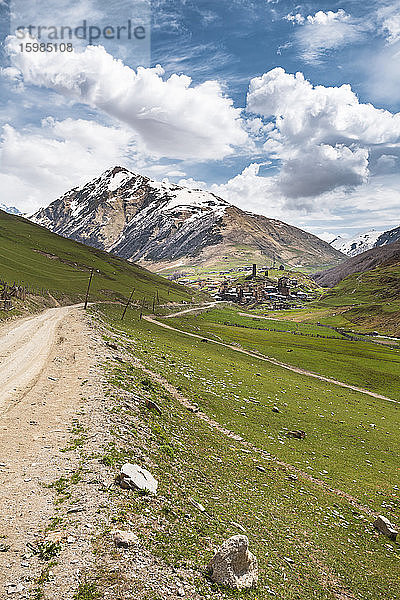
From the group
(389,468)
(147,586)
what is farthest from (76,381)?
(389,468)

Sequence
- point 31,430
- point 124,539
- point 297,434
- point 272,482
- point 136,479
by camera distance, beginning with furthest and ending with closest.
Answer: point 297,434 → point 272,482 → point 31,430 → point 136,479 → point 124,539

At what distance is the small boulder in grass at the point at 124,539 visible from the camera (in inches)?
→ 432

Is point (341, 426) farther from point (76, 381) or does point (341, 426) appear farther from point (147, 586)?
point (147, 586)

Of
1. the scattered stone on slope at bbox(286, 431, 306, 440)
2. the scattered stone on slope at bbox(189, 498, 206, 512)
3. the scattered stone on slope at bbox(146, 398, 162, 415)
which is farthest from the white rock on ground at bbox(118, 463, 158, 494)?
the scattered stone on slope at bbox(286, 431, 306, 440)

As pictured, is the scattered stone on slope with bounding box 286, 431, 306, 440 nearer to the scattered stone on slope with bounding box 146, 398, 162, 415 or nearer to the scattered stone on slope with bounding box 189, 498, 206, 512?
the scattered stone on slope with bounding box 146, 398, 162, 415

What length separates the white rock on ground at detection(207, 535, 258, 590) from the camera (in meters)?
11.3

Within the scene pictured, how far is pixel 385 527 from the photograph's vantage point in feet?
62.7

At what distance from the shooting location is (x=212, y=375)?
1812 inches

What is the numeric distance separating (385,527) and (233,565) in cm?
1270

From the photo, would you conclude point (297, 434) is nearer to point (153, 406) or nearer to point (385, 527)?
point (385, 527)

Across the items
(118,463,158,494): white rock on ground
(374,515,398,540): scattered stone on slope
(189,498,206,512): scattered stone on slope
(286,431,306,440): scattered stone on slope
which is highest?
(118,463,158,494): white rock on ground

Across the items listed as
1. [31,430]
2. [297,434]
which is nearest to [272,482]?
[297,434]

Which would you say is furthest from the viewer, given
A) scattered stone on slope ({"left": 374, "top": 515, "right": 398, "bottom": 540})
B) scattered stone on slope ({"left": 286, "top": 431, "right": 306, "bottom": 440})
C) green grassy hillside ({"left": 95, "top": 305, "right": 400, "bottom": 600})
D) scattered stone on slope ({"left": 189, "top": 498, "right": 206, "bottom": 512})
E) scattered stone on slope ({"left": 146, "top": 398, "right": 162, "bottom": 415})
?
scattered stone on slope ({"left": 286, "top": 431, "right": 306, "bottom": 440})

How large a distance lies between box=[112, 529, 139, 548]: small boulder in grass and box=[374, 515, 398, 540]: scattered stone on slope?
616 inches
